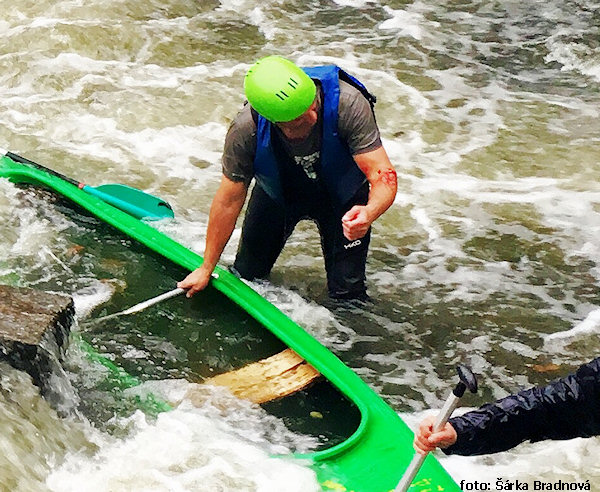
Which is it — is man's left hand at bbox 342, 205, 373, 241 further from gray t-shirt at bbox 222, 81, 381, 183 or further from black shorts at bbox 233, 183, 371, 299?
black shorts at bbox 233, 183, 371, 299

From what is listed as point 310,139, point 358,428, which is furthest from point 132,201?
point 358,428

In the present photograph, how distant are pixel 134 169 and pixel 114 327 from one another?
247 cm

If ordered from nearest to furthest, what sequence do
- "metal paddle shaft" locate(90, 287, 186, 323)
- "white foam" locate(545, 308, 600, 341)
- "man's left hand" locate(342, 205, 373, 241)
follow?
"man's left hand" locate(342, 205, 373, 241)
"metal paddle shaft" locate(90, 287, 186, 323)
"white foam" locate(545, 308, 600, 341)

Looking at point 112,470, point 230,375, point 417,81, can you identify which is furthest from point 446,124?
point 112,470

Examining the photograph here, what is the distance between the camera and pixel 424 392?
150 inches

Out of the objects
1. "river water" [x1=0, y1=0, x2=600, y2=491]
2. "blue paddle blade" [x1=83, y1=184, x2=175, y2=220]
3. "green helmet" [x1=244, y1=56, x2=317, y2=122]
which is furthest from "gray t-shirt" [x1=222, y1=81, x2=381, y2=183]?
"blue paddle blade" [x1=83, y1=184, x2=175, y2=220]

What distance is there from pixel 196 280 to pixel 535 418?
199 cm

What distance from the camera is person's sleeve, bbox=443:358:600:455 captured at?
2.22 metres

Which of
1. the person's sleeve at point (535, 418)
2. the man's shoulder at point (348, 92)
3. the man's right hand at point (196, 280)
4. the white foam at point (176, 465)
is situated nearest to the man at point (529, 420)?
the person's sleeve at point (535, 418)

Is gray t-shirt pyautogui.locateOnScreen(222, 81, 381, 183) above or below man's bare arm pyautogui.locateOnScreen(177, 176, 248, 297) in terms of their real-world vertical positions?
above

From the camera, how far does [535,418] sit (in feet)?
7.50

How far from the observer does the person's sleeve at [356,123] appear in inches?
132

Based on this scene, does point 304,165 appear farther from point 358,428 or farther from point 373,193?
point 358,428

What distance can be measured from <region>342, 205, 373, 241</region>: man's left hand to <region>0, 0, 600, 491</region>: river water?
0.85m
